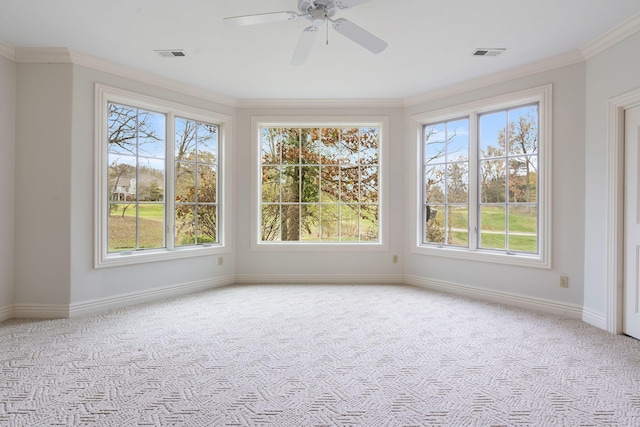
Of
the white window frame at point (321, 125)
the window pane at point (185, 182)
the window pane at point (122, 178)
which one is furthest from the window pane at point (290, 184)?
the window pane at point (122, 178)

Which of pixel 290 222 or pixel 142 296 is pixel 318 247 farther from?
pixel 142 296

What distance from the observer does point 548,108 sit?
372cm

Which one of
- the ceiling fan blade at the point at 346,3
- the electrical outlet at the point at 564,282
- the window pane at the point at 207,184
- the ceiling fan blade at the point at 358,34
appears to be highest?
the ceiling fan blade at the point at 346,3

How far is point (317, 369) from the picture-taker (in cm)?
243

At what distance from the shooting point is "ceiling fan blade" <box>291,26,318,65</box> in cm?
258

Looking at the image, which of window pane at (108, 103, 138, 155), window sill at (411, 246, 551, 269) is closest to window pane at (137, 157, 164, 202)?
window pane at (108, 103, 138, 155)

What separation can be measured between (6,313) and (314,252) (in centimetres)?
337

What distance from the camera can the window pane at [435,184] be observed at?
4.83 metres

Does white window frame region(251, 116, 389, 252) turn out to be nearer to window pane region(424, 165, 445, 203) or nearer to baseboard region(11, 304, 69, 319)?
window pane region(424, 165, 445, 203)

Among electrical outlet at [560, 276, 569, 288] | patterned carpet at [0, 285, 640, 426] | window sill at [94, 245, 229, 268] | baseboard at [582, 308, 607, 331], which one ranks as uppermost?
window sill at [94, 245, 229, 268]

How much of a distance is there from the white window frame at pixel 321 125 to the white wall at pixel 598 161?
7.50 feet

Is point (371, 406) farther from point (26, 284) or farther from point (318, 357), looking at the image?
point (26, 284)

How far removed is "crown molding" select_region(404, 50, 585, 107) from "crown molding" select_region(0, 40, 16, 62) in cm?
435

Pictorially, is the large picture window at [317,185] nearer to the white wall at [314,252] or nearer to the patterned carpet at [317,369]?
the white wall at [314,252]
